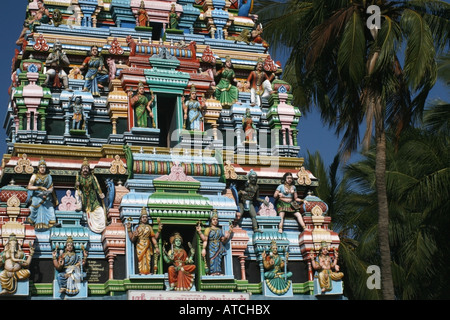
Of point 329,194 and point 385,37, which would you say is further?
point 329,194

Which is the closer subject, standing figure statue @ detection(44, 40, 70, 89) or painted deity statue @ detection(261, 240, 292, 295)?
painted deity statue @ detection(261, 240, 292, 295)

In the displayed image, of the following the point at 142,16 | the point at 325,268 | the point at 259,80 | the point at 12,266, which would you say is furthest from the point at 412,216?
the point at 12,266

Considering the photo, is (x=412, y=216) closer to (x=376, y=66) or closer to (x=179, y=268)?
(x=376, y=66)

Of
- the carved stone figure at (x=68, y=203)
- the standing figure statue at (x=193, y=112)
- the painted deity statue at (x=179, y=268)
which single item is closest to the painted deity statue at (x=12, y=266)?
the carved stone figure at (x=68, y=203)

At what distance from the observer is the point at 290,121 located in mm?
30766

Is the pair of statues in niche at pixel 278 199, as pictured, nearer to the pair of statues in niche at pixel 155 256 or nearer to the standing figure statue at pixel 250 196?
the standing figure statue at pixel 250 196

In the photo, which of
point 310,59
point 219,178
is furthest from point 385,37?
point 219,178

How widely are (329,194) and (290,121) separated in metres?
8.88

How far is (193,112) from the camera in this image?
97.7 feet

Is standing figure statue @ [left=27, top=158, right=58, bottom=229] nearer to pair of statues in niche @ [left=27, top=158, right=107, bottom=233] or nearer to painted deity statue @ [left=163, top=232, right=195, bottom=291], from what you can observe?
pair of statues in niche @ [left=27, top=158, right=107, bottom=233]

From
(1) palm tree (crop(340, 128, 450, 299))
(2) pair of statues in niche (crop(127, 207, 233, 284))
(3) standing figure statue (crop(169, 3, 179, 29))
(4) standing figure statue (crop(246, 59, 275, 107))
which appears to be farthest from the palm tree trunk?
(3) standing figure statue (crop(169, 3, 179, 29))

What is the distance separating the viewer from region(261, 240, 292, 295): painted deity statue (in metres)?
26.9

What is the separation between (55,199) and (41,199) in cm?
58
